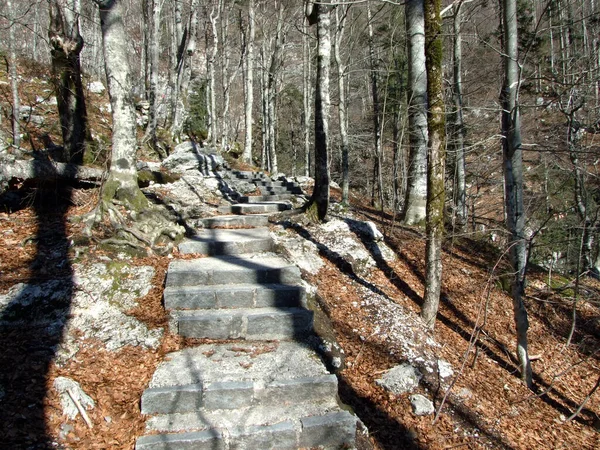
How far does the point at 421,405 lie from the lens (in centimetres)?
407

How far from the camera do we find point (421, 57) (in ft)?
28.2

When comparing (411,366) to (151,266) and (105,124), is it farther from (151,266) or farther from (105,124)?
(105,124)

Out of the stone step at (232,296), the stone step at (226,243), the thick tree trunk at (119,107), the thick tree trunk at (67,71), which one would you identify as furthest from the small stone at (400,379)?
the thick tree trunk at (67,71)

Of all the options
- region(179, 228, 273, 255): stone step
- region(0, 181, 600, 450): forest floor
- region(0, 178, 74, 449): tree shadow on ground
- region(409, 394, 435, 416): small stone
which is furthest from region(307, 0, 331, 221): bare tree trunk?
region(0, 178, 74, 449): tree shadow on ground

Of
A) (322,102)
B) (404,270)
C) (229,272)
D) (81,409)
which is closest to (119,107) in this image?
(229,272)

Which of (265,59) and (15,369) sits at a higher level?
A: (265,59)

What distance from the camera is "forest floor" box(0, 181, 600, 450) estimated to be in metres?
3.20

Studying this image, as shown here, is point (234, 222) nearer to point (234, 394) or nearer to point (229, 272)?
point (229, 272)

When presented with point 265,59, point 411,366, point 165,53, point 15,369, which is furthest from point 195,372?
point 165,53

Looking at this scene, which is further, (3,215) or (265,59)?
(265,59)

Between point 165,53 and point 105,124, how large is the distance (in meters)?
19.4

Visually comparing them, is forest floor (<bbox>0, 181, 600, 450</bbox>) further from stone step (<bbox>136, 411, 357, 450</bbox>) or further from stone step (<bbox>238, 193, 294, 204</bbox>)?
stone step (<bbox>238, 193, 294, 204</bbox>)

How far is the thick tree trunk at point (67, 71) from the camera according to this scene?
817cm

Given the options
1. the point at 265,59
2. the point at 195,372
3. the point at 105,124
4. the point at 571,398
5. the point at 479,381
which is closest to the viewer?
the point at 195,372
